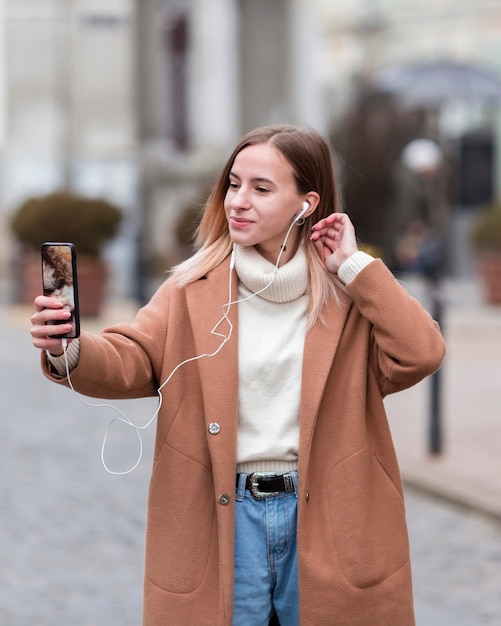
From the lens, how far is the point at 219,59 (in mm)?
26766

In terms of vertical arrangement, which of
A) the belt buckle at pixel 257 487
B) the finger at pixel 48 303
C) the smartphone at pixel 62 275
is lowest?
the belt buckle at pixel 257 487

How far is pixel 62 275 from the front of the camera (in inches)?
109

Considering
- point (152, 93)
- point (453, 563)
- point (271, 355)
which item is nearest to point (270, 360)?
point (271, 355)

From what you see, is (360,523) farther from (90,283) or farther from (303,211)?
(90,283)

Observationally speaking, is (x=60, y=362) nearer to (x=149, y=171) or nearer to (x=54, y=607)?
(x=54, y=607)

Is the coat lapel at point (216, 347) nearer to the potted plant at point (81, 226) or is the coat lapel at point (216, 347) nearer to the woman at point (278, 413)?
the woman at point (278, 413)

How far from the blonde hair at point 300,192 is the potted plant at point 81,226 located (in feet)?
46.9

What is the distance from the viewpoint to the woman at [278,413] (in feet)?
9.61

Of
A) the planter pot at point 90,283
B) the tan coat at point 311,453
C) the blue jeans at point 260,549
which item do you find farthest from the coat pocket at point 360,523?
the planter pot at point 90,283

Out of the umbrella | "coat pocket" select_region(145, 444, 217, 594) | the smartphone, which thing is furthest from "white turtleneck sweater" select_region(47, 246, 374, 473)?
the umbrella

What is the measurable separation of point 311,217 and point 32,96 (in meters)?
22.7

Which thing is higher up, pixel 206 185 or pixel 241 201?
pixel 241 201

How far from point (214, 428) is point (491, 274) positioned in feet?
56.3

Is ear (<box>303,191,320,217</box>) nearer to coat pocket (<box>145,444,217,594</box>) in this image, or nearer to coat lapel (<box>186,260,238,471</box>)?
coat lapel (<box>186,260,238,471</box>)
